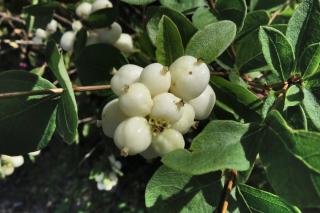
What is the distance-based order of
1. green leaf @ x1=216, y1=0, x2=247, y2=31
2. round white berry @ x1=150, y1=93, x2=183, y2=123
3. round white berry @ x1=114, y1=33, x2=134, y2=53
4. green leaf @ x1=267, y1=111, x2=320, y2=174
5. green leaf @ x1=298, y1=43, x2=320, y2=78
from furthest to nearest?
round white berry @ x1=114, y1=33, x2=134, y2=53 < green leaf @ x1=216, y1=0, x2=247, y2=31 < green leaf @ x1=298, y1=43, x2=320, y2=78 < round white berry @ x1=150, y1=93, x2=183, y2=123 < green leaf @ x1=267, y1=111, x2=320, y2=174

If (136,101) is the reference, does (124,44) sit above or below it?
below

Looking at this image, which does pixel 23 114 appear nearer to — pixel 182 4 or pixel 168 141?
pixel 168 141

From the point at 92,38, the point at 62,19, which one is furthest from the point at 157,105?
the point at 62,19

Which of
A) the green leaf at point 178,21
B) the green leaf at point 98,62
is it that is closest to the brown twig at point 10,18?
the green leaf at point 98,62

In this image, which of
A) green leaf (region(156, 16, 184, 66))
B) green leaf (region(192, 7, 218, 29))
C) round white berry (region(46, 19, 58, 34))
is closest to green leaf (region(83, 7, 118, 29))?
green leaf (region(192, 7, 218, 29))

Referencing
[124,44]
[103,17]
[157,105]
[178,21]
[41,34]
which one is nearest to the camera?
[157,105]

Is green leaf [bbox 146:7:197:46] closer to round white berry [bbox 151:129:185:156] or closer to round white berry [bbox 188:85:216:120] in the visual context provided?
round white berry [bbox 188:85:216:120]
